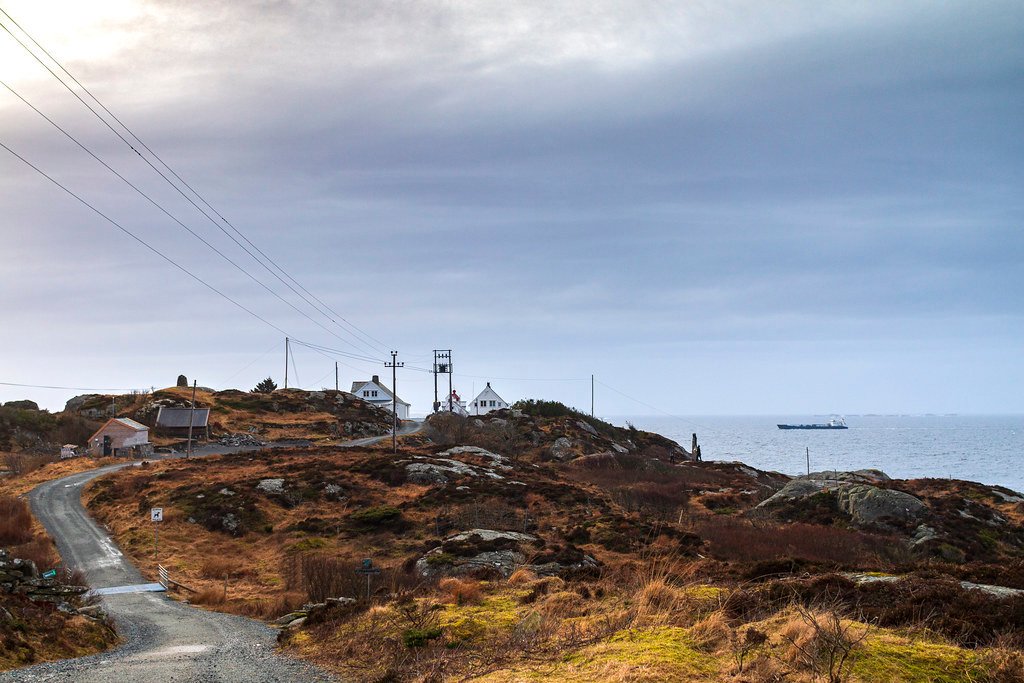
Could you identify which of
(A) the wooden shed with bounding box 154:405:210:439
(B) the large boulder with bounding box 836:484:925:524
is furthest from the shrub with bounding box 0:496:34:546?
(B) the large boulder with bounding box 836:484:925:524

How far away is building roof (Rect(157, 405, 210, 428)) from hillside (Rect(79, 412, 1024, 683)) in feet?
82.0

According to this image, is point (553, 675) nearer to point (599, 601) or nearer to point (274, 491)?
point (599, 601)

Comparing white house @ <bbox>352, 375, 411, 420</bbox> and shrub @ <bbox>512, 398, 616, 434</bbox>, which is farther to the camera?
white house @ <bbox>352, 375, 411, 420</bbox>

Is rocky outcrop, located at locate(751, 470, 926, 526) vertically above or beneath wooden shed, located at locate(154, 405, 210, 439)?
beneath

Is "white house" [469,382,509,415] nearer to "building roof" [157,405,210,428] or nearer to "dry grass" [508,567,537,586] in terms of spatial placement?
"building roof" [157,405,210,428]

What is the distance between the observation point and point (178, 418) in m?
82.1

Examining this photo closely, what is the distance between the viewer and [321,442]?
3159 inches

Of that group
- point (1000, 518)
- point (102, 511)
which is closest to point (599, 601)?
point (1000, 518)

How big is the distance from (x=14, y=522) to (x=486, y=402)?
3746 inches

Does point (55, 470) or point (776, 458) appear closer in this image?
point (55, 470)

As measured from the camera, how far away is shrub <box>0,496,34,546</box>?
32250mm

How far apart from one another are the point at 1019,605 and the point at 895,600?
1.67 meters

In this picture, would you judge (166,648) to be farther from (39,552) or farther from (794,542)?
(794,542)

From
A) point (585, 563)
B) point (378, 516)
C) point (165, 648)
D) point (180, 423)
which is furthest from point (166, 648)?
point (180, 423)
